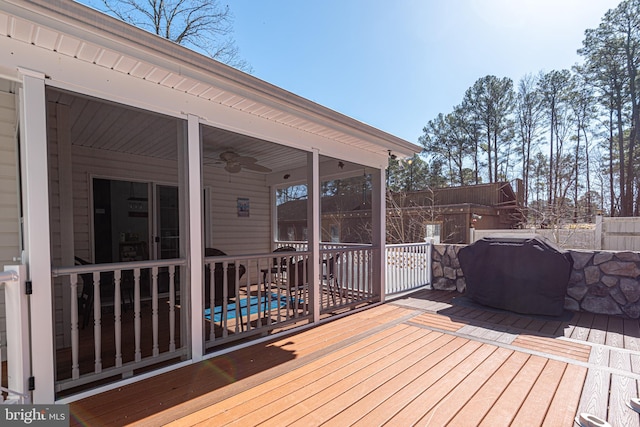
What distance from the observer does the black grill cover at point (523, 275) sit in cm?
411

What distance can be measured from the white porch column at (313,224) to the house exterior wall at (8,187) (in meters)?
2.88

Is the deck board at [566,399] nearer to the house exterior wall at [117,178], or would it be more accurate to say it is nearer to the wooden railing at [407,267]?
the wooden railing at [407,267]

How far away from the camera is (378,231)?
4.79 meters

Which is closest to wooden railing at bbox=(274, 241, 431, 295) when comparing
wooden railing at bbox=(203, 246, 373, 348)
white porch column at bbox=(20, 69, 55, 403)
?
wooden railing at bbox=(203, 246, 373, 348)

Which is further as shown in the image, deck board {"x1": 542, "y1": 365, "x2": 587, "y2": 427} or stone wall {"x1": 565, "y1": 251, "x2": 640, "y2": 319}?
stone wall {"x1": 565, "y1": 251, "x2": 640, "y2": 319}

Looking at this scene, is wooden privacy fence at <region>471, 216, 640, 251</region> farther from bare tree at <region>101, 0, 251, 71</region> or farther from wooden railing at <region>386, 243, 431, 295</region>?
bare tree at <region>101, 0, 251, 71</region>

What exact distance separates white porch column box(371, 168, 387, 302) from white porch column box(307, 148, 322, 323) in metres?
1.26

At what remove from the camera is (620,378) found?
7.98ft

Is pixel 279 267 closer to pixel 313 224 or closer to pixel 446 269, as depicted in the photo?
pixel 313 224

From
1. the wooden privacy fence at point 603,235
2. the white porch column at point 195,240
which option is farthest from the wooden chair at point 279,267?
the wooden privacy fence at point 603,235

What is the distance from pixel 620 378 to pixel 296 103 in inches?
143

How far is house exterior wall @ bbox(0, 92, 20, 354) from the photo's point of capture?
9.21 ft

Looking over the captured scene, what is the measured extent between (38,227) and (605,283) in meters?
6.36

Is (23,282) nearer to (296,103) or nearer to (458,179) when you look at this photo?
(296,103)
